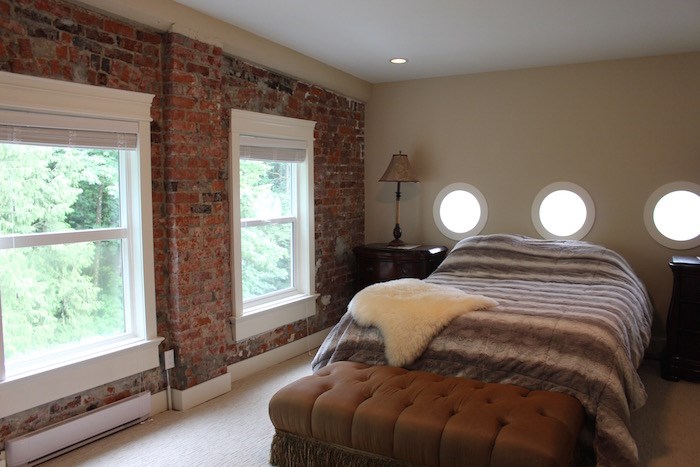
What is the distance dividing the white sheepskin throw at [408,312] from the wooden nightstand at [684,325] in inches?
64.8

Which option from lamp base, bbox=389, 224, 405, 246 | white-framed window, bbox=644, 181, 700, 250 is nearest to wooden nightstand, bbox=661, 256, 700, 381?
white-framed window, bbox=644, 181, 700, 250

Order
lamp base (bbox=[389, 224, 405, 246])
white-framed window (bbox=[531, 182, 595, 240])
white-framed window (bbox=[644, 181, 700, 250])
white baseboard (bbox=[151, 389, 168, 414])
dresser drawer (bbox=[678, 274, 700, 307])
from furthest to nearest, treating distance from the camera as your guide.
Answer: lamp base (bbox=[389, 224, 405, 246]) < white-framed window (bbox=[531, 182, 595, 240]) < white-framed window (bbox=[644, 181, 700, 250]) < dresser drawer (bbox=[678, 274, 700, 307]) < white baseboard (bbox=[151, 389, 168, 414])

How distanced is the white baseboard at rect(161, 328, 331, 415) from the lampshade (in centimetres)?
149

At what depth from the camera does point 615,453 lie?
7.70ft

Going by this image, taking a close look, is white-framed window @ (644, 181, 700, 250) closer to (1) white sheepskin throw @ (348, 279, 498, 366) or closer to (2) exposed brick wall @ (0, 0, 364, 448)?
(1) white sheepskin throw @ (348, 279, 498, 366)

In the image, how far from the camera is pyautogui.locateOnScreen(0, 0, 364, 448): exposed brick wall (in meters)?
2.62

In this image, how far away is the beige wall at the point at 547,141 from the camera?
425cm

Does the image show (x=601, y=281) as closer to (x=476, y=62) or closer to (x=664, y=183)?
(x=664, y=183)

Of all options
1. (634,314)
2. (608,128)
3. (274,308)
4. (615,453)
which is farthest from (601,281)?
(274,308)

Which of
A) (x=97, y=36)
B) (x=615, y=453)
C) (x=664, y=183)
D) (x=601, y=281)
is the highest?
(x=97, y=36)

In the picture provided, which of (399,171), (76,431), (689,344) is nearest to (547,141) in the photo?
(399,171)

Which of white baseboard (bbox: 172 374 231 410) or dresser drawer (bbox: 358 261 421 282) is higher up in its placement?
dresser drawer (bbox: 358 261 421 282)

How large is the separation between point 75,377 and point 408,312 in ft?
5.71

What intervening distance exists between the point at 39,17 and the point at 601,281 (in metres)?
3.69
